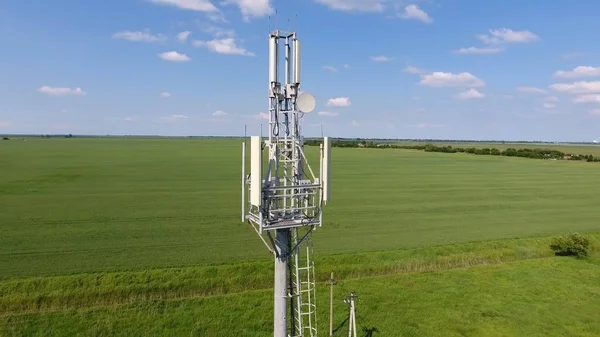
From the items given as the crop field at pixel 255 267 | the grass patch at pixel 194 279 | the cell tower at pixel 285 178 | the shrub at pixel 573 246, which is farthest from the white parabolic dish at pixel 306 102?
the shrub at pixel 573 246

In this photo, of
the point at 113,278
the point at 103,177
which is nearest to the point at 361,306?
the point at 113,278

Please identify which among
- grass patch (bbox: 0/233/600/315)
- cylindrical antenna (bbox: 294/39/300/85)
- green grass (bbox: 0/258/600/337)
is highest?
cylindrical antenna (bbox: 294/39/300/85)

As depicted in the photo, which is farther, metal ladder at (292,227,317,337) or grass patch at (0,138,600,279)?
grass patch at (0,138,600,279)

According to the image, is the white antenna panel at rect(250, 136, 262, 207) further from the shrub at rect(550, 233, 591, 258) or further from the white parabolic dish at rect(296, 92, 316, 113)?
the shrub at rect(550, 233, 591, 258)

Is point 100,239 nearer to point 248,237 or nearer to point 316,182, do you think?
point 248,237

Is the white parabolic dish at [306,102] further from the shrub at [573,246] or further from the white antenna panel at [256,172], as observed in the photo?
the shrub at [573,246]

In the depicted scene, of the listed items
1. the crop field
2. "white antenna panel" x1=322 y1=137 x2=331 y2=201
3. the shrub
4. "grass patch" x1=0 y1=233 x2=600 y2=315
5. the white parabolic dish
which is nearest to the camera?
the white parabolic dish

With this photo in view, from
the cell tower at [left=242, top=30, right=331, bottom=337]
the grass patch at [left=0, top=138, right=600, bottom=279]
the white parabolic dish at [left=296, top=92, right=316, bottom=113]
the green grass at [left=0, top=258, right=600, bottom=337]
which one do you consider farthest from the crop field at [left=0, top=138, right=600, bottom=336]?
the white parabolic dish at [left=296, top=92, right=316, bottom=113]
